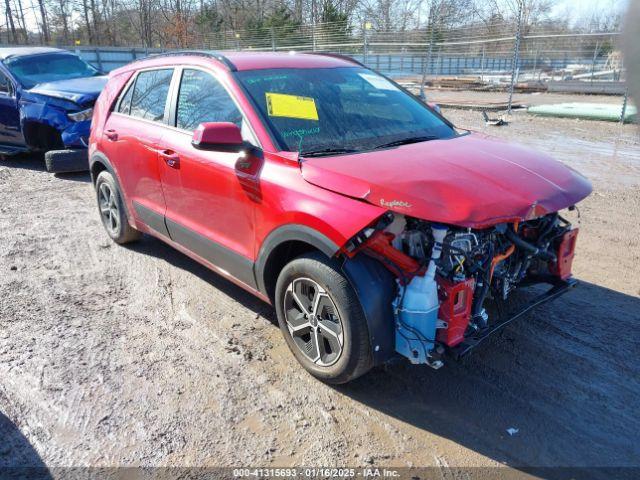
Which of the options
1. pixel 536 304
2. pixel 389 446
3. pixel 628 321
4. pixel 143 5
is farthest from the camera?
pixel 143 5

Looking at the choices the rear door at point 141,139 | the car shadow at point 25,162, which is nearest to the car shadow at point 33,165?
the car shadow at point 25,162

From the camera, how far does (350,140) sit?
356 cm

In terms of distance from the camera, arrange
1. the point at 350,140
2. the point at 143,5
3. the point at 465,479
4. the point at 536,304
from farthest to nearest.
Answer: the point at 143,5
the point at 350,140
the point at 536,304
the point at 465,479

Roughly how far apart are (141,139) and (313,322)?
7.86ft

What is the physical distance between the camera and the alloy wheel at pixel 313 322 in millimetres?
3051

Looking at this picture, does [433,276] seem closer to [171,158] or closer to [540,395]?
[540,395]

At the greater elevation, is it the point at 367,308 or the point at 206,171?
the point at 206,171

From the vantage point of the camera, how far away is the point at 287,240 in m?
3.17

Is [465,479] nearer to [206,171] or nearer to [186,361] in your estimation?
[186,361]

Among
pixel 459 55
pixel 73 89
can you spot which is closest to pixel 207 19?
pixel 459 55

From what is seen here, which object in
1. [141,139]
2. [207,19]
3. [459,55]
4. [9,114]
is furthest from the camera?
[207,19]

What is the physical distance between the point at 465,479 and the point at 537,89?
21.8 metres

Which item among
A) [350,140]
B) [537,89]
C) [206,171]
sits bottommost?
[537,89]

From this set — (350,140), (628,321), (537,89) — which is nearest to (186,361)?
(350,140)
